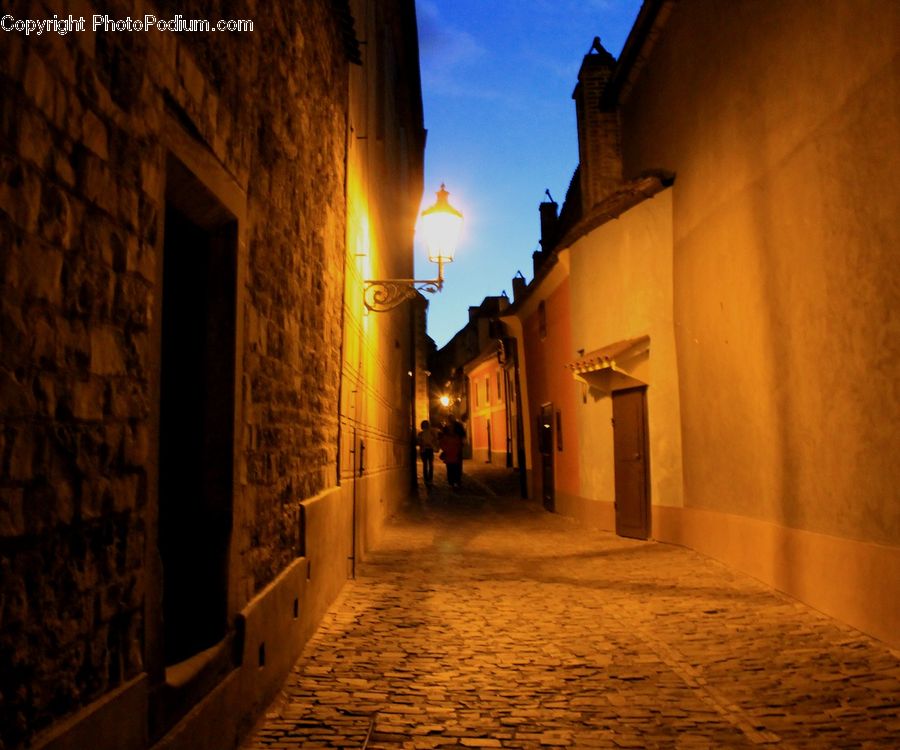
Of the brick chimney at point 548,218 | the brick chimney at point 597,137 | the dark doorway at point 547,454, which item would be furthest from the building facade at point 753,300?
the brick chimney at point 548,218

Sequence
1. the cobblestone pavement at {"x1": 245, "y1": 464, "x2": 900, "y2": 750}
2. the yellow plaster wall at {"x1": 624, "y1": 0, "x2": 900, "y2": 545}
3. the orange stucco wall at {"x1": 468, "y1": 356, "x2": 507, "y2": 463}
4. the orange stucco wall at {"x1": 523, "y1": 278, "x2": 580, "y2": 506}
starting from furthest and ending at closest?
the orange stucco wall at {"x1": 468, "y1": 356, "x2": 507, "y2": 463}, the orange stucco wall at {"x1": 523, "y1": 278, "x2": 580, "y2": 506}, the yellow plaster wall at {"x1": 624, "y1": 0, "x2": 900, "y2": 545}, the cobblestone pavement at {"x1": 245, "y1": 464, "x2": 900, "y2": 750}

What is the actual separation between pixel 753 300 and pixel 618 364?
12.8ft

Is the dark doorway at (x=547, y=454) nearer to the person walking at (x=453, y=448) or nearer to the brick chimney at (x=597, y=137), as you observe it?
the person walking at (x=453, y=448)

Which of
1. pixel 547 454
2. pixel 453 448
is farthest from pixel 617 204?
pixel 453 448

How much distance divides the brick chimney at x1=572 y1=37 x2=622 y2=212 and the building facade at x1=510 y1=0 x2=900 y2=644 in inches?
9.5

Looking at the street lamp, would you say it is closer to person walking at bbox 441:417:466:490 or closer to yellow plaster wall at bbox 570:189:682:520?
yellow plaster wall at bbox 570:189:682:520

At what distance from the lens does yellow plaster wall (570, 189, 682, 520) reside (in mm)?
11055

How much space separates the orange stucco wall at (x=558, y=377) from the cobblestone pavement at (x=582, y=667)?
578cm

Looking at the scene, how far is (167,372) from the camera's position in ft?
14.0

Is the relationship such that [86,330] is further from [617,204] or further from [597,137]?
[597,137]

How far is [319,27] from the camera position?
23.0ft

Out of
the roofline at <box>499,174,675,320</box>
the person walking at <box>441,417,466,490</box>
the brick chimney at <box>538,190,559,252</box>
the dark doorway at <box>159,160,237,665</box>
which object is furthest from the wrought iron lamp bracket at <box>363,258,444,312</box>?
the brick chimney at <box>538,190,559,252</box>

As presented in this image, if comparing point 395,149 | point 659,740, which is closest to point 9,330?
point 659,740

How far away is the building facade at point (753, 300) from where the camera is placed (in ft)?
20.1
